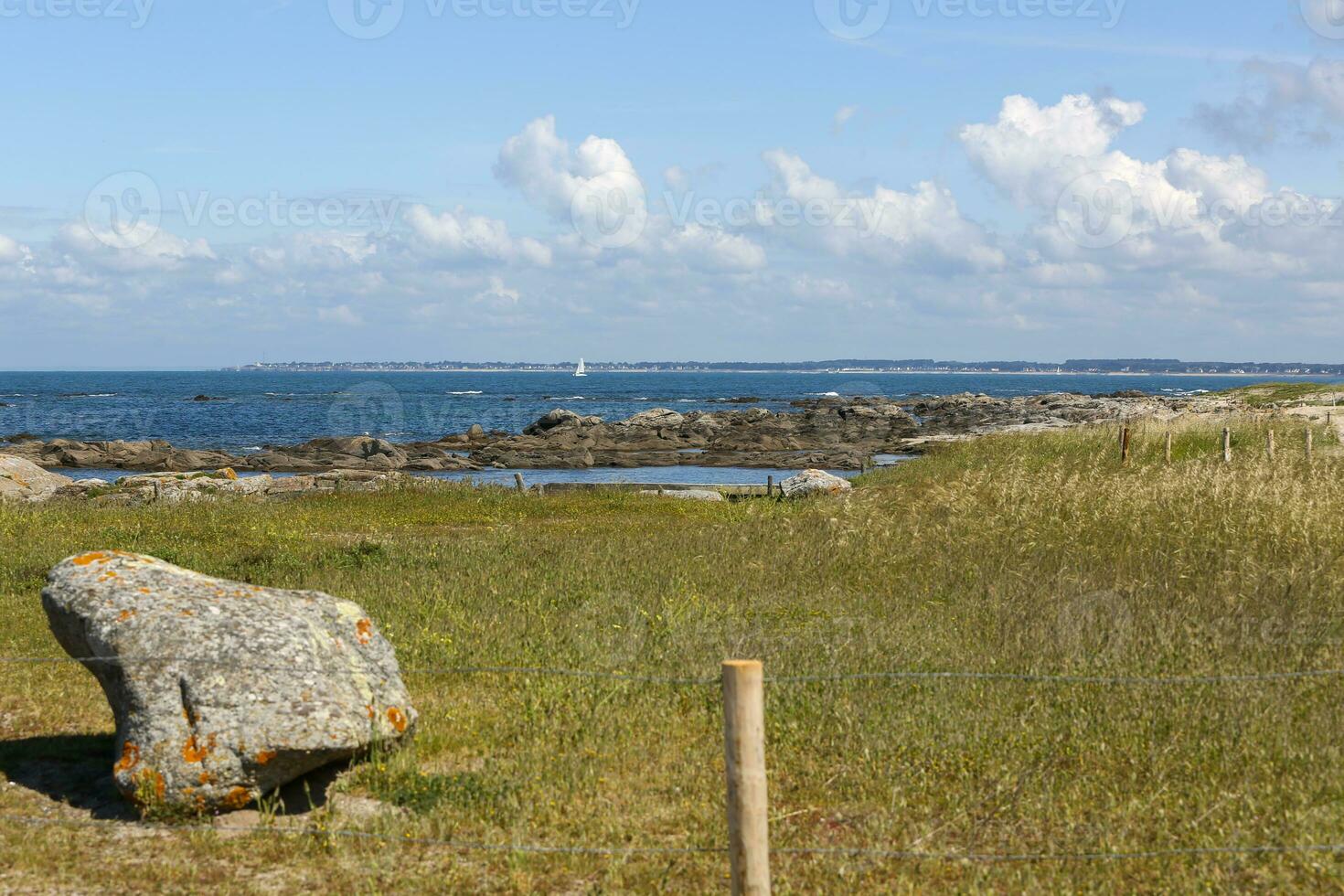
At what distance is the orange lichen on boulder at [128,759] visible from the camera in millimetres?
7266

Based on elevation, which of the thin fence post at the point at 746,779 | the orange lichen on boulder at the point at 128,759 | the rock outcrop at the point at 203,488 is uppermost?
the thin fence post at the point at 746,779

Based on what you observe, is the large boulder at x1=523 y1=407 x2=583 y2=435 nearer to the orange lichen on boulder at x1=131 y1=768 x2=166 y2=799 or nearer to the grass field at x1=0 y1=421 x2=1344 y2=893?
the grass field at x1=0 y1=421 x2=1344 y2=893

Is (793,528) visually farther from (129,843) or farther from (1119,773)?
(129,843)

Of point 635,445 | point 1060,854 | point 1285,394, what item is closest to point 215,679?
point 1060,854

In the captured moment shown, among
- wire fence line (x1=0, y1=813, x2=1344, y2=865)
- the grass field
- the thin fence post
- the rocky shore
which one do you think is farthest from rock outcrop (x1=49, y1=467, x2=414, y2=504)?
the thin fence post

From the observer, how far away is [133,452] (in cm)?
5812

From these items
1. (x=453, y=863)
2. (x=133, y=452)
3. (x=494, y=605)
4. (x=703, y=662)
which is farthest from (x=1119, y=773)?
(x=133, y=452)

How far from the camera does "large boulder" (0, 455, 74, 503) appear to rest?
3044 centimetres

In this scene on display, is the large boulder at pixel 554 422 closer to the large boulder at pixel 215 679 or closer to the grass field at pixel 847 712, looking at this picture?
the grass field at pixel 847 712

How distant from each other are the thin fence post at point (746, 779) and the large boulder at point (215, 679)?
328cm

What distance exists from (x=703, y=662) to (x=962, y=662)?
2322 millimetres

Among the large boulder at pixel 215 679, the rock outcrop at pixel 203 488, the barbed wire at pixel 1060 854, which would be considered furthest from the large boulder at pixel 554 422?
the barbed wire at pixel 1060 854

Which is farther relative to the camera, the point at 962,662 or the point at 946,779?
the point at 962,662

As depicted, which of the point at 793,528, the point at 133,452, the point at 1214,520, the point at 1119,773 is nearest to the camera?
the point at 1119,773
